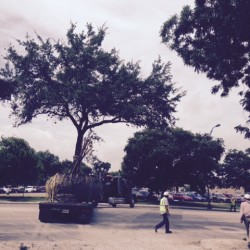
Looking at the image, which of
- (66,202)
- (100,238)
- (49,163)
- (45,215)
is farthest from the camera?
(49,163)

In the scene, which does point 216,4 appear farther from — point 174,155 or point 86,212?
point 174,155

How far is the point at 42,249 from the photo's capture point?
33.0 feet

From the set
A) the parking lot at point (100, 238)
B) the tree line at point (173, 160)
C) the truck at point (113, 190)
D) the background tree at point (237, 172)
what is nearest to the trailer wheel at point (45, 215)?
the parking lot at point (100, 238)

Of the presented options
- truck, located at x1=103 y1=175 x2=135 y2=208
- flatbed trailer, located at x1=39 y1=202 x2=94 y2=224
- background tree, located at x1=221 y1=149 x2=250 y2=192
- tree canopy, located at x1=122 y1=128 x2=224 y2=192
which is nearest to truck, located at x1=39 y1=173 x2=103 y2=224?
flatbed trailer, located at x1=39 y1=202 x2=94 y2=224

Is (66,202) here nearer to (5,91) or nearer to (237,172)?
(5,91)

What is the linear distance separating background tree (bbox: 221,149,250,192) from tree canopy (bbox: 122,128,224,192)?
3855 cm

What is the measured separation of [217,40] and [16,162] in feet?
150

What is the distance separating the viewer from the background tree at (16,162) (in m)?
54.9

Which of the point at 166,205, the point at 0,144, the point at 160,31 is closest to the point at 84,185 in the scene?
the point at 166,205

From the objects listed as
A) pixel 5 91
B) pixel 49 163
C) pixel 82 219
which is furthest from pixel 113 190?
pixel 49 163

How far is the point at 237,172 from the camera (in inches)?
3388

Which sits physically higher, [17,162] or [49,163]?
[49,163]

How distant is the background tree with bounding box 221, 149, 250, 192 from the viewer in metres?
84.5

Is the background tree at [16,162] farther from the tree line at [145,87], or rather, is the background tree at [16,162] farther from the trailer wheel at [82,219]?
the trailer wheel at [82,219]
